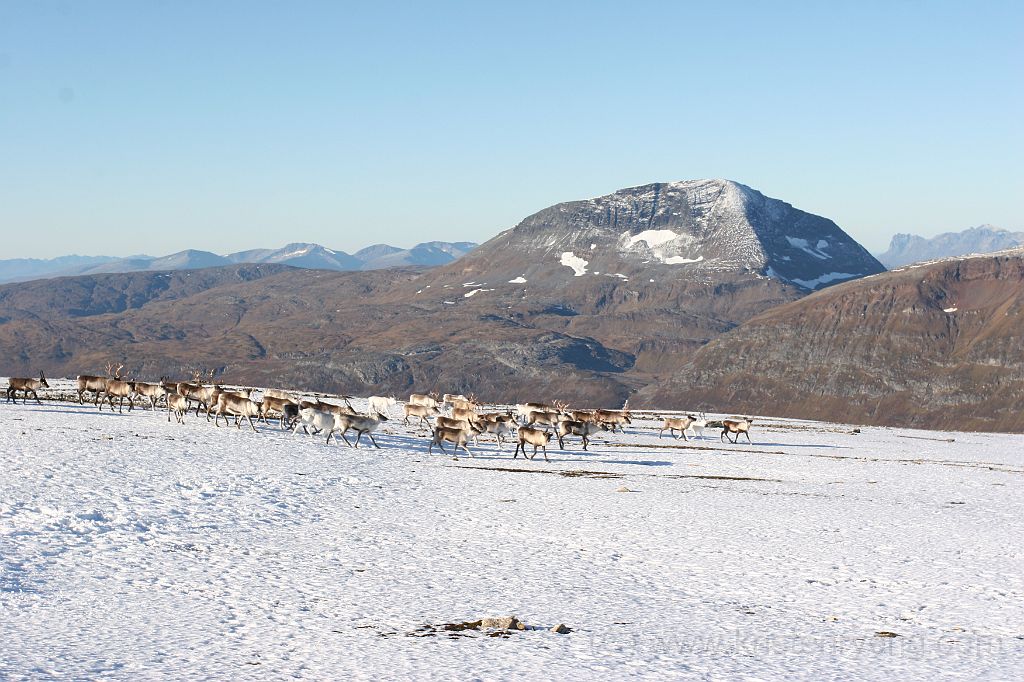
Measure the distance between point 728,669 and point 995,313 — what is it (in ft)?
589

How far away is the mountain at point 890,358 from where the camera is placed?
6073 inches

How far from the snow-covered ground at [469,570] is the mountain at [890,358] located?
128 meters

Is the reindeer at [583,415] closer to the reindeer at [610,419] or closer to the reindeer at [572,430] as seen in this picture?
the reindeer at [610,419]

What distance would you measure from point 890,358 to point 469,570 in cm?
16673

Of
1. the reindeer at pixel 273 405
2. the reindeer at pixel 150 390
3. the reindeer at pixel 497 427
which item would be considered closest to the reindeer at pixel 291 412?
the reindeer at pixel 273 405

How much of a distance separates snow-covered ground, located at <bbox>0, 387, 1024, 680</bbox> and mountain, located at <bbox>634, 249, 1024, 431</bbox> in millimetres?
127668

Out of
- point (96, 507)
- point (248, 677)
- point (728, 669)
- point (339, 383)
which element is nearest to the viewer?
point (248, 677)

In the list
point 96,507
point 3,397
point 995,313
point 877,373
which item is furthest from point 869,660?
point 995,313

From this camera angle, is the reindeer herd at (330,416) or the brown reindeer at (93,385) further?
the brown reindeer at (93,385)

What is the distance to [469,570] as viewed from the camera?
66.5ft

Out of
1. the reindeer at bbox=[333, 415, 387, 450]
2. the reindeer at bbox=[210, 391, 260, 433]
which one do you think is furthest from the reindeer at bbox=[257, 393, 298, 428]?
the reindeer at bbox=[333, 415, 387, 450]

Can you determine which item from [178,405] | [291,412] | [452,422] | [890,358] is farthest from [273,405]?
[890,358]

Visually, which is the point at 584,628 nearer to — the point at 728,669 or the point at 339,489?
the point at 728,669

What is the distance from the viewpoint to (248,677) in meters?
13.3
